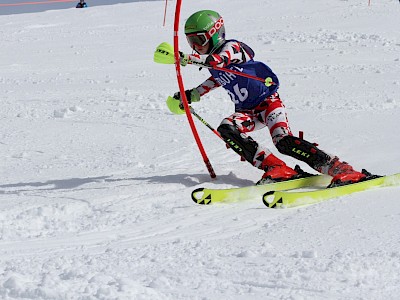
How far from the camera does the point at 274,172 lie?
5387 millimetres

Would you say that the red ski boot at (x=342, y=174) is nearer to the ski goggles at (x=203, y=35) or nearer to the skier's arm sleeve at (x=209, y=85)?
the skier's arm sleeve at (x=209, y=85)

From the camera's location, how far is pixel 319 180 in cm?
543

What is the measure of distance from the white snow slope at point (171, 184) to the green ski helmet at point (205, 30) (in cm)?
115

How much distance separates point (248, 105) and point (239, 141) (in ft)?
1.24

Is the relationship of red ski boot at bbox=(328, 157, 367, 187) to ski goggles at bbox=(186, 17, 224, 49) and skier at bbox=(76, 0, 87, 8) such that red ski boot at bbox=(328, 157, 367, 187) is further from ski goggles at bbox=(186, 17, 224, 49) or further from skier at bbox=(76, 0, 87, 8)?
skier at bbox=(76, 0, 87, 8)

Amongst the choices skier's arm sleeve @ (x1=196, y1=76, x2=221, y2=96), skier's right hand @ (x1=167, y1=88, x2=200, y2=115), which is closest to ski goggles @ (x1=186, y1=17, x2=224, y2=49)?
skier's arm sleeve @ (x1=196, y1=76, x2=221, y2=96)

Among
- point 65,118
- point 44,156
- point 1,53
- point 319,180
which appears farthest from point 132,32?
point 319,180

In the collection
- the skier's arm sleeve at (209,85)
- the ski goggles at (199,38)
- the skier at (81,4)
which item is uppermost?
the ski goggles at (199,38)

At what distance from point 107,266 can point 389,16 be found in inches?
580

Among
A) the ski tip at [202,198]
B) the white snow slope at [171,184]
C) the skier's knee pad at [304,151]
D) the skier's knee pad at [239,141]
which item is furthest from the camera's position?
the skier's knee pad at [239,141]

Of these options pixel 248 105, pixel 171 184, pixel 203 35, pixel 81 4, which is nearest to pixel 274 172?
pixel 248 105

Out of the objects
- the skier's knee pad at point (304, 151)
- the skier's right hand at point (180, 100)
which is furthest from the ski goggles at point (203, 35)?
the skier's knee pad at point (304, 151)

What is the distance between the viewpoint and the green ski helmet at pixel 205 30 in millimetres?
5559

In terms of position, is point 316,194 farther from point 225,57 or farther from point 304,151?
point 225,57
